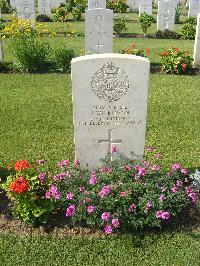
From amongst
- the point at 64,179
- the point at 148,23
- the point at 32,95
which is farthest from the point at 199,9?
the point at 64,179

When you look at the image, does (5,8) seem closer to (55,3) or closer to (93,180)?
(55,3)

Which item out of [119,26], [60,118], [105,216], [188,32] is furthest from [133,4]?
[105,216]

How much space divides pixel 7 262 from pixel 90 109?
203 centimetres

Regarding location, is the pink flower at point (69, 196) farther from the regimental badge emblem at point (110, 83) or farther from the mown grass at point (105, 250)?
the regimental badge emblem at point (110, 83)

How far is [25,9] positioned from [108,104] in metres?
12.9

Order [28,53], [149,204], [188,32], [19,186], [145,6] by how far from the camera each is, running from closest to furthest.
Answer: [19,186], [149,204], [28,53], [188,32], [145,6]

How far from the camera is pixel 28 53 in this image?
10820 mm

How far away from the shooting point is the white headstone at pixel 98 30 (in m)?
11.3

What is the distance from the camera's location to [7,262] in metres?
4.34

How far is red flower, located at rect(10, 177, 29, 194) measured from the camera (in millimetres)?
4385

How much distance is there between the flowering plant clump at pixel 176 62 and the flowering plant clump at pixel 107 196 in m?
6.55

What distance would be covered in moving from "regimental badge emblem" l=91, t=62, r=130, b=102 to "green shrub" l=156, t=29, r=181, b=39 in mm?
12515

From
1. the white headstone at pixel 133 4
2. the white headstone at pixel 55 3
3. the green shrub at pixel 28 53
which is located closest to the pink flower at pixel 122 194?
A: the green shrub at pixel 28 53

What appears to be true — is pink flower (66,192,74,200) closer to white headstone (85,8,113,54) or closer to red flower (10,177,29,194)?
red flower (10,177,29,194)
